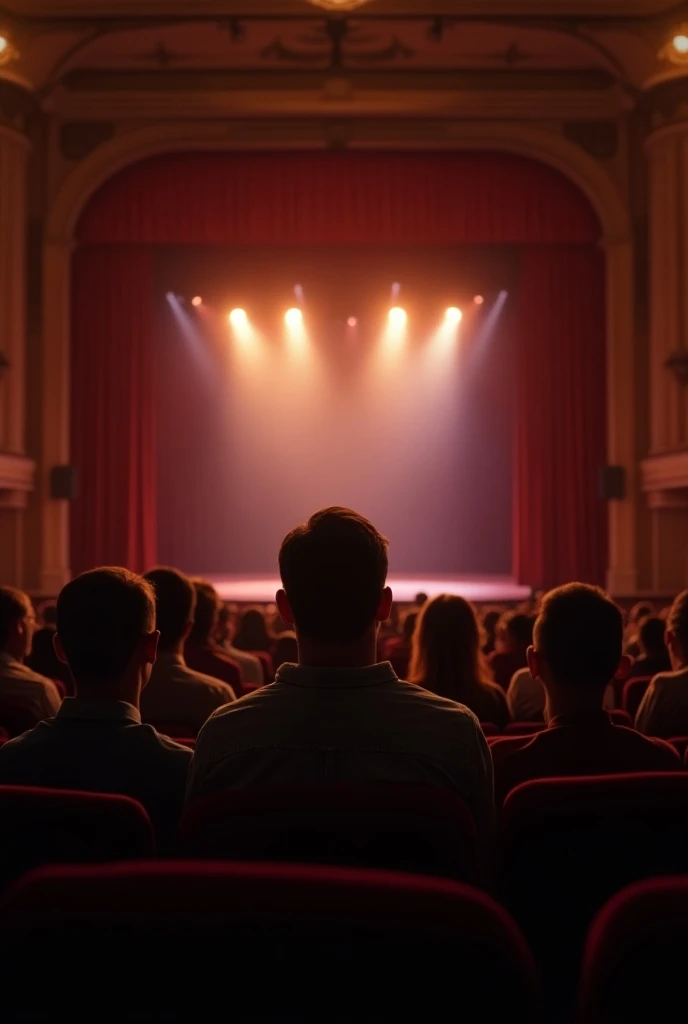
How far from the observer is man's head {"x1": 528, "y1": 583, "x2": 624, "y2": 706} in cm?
217

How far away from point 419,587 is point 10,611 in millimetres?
11783

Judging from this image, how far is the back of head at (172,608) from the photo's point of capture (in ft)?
10.9

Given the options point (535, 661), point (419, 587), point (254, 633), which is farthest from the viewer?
point (419, 587)

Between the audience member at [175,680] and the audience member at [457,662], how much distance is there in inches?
26.7

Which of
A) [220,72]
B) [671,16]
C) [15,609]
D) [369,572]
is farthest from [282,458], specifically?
[369,572]

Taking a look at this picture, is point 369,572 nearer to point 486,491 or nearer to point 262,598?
point 262,598

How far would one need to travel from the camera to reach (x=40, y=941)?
841 mm

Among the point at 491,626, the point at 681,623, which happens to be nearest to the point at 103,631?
the point at 681,623

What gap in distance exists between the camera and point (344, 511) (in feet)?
5.55

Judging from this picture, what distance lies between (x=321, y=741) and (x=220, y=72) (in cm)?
1235

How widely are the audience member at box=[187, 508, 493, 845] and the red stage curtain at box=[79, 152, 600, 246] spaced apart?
11.6m

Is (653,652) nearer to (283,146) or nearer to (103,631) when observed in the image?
(103,631)

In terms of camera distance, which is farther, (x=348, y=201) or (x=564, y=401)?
(x=564, y=401)

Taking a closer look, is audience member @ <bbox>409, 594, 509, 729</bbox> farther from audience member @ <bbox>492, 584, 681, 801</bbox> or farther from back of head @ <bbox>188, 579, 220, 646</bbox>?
back of head @ <bbox>188, 579, 220, 646</bbox>
